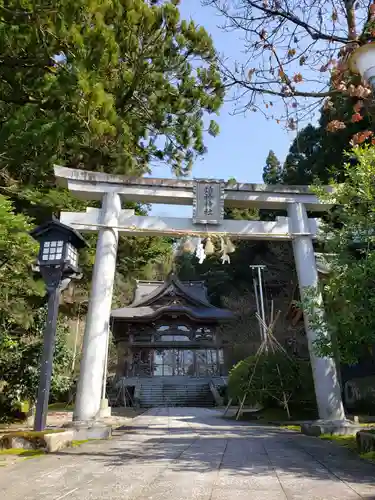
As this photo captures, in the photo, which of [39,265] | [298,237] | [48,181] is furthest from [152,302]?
[39,265]

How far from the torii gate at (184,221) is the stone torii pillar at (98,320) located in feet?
0.06

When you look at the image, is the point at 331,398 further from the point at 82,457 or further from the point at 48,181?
the point at 48,181

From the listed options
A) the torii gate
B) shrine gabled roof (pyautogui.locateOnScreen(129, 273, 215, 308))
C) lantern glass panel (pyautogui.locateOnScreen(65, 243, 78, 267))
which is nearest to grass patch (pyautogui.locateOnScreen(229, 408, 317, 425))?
the torii gate

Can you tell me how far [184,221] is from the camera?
28.6ft

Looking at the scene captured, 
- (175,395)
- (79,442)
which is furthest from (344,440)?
(175,395)

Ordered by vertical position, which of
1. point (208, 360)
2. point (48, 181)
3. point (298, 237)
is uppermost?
point (48, 181)

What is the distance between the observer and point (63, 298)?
40.1 feet

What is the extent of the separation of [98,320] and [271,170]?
3189cm

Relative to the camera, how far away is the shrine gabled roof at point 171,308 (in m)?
23.7

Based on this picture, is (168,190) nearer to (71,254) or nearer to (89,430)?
(71,254)

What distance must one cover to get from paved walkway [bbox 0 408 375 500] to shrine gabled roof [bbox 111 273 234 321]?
18.2 metres

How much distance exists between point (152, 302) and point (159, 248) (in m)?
13.1

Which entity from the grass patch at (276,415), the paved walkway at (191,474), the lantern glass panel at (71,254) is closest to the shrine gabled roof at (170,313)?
the grass patch at (276,415)

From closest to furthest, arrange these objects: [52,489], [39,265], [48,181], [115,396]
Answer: [52,489], [39,265], [48,181], [115,396]
